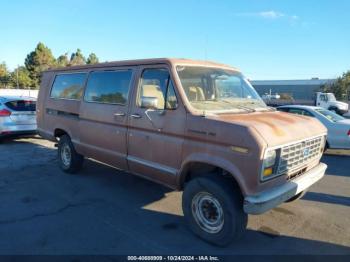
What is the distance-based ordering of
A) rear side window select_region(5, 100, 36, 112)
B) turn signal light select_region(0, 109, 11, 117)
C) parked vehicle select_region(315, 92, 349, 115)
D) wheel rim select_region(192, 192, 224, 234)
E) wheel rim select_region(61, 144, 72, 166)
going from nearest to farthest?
wheel rim select_region(192, 192, 224, 234) < wheel rim select_region(61, 144, 72, 166) < turn signal light select_region(0, 109, 11, 117) < rear side window select_region(5, 100, 36, 112) < parked vehicle select_region(315, 92, 349, 115)

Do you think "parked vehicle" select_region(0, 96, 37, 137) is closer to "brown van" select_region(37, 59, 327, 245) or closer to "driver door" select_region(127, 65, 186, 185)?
"brown van" select_region(37, 59, 327, 245)

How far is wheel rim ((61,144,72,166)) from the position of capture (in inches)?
252

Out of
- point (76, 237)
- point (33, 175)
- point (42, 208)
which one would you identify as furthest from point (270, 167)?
point (33, 175)

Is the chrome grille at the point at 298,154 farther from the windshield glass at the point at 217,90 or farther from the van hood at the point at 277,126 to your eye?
the windshield glass at the point at 217,90

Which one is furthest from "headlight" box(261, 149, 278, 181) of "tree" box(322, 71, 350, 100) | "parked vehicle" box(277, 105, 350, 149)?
"tree" box(322, 71, 350, 100)

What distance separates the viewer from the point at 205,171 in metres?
3.95

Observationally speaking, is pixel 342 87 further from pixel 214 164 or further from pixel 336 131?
pixel 214 164

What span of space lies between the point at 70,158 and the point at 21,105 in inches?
172

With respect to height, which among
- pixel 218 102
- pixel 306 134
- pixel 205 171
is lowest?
pixel 205 171

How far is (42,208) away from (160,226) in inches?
76.4

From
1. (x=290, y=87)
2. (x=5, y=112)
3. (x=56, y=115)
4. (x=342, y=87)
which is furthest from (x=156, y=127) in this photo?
(x=290, y=87)

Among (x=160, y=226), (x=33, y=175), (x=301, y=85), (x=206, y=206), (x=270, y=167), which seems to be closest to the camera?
Answer: (x=270, y=167)

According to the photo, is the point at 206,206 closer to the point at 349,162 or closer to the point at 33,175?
the point at 33,175

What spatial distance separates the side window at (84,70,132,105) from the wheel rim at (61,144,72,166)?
4.57 feet
